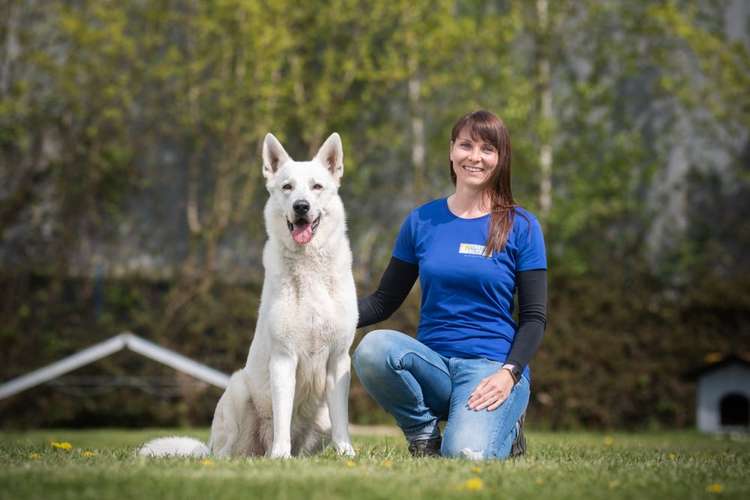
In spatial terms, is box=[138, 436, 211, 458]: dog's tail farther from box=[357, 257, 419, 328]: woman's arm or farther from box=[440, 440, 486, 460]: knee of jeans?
box=[440, 440, 486, 460]: knee of jeans

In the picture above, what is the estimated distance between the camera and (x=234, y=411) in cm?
459

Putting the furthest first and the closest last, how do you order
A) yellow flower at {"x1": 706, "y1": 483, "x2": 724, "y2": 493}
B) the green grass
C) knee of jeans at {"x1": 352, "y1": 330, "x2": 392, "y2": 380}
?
1. knee of jeans at {"x1": 352, "y1": 330, "x2": 392, "y2": 380}
2. yellow flower at {"x1": 706, "y1": 483, "x2": 724, "y2": 493}
3. the green grass

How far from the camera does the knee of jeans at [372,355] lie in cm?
438

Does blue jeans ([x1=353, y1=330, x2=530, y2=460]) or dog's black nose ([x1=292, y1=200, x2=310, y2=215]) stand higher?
dog's black nose ([x1=292, y1=200, x2=310, y2=215])

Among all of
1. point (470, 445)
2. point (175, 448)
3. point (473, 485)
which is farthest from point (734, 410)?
point (473, 485)

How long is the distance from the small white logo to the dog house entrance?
19.7ft

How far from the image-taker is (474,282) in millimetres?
4500

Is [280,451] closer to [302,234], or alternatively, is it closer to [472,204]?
[302,234]

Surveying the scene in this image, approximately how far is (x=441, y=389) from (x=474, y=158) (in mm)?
1099

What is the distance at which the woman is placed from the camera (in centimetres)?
437

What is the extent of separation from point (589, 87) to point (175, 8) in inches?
205

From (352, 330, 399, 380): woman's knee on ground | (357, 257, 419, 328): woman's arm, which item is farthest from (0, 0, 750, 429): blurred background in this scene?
(352, 330, 399, 380): woman's knee on ground

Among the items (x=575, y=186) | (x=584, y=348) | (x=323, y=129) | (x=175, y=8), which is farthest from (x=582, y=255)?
(x=175, y=8)

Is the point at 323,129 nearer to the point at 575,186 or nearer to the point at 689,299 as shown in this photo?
the point at 575,186
